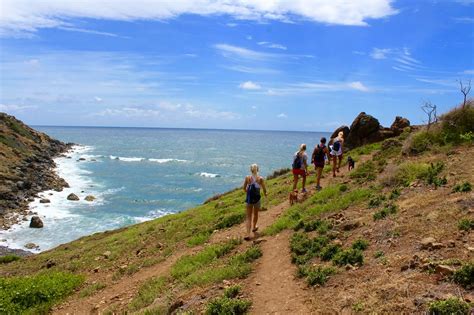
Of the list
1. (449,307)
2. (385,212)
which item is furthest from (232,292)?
(385,212)

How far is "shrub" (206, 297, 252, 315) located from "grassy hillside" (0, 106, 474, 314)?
0.02 m

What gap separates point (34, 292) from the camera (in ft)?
44.3

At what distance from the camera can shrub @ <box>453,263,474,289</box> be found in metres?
6.66

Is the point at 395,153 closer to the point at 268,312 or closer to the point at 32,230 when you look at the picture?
the point at 268,312

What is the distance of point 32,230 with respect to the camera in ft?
126

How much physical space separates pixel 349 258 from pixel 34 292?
35.0 ft

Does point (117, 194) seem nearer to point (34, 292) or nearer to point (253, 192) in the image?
point (34, 292)

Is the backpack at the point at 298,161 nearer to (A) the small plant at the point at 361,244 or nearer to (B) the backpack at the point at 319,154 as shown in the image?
(B) the backpack at the point at 319,154

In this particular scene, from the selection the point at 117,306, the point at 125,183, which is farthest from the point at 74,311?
the point at 125,183

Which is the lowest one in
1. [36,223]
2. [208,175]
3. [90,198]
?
[36,223]

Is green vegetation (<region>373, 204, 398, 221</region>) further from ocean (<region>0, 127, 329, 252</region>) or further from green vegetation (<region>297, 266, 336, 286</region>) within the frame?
ocean (<region>0, 127, 329, 252</region>)

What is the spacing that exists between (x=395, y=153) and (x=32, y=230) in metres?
33.8

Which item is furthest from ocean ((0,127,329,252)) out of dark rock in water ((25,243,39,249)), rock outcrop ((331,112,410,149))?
rock outcrop ((331,112,410,149))

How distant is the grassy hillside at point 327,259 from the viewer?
24.2 ft
